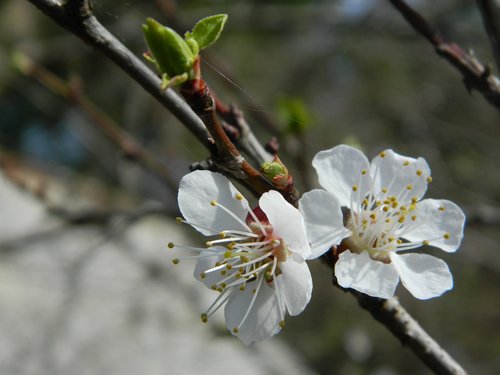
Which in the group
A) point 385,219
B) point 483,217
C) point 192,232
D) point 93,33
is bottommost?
point 192,232

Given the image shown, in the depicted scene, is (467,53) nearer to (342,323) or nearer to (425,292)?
(425,292)

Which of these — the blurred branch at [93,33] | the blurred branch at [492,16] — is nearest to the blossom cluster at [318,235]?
the blurred branch at [93,33]

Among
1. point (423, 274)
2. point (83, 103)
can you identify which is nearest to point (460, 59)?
point (423, 274)

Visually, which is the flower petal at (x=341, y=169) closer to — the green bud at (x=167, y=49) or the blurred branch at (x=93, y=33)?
the blurred branch at (x=93, y=33)

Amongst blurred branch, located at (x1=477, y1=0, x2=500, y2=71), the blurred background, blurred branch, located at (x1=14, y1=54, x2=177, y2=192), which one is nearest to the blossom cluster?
blurred branch, located at (x1=477, y1=0, x2=500, y2=71)

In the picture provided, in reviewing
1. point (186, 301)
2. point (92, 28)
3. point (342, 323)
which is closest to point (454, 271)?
point (342, 323)

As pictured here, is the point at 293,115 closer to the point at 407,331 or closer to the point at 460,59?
the point at 460,59
